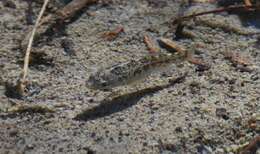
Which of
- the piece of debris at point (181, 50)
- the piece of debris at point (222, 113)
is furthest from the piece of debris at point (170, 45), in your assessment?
the piece of debris at point (222, 113)

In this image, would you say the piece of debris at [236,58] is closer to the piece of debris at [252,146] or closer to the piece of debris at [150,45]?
the piece of debris at [150,45]

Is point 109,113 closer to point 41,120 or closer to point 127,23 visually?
point 41,120

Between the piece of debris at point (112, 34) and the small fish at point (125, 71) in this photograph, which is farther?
the piece of debris at point (112, 34)

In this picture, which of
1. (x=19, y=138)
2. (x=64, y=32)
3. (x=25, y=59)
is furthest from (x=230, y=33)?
(x=19, y=138)

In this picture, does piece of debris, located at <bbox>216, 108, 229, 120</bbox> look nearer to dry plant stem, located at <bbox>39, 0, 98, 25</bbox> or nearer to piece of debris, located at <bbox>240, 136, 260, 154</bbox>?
piece of debris, located at <bbox>240, 136, 260, 154</bbox>

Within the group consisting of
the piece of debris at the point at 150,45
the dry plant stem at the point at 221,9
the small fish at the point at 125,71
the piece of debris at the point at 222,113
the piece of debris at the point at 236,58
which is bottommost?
the piece of debris at the point at 222,113

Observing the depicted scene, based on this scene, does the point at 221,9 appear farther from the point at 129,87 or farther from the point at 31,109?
the point at 31,109
